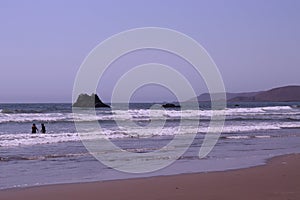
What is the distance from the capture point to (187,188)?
9562 mm

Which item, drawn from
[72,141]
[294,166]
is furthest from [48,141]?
[294,166]

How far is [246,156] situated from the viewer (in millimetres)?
15469

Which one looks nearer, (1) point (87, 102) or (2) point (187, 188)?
(2) point (187, 188)

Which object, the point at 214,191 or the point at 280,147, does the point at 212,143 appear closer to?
the point at 280,147

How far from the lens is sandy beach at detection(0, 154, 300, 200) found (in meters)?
8.76

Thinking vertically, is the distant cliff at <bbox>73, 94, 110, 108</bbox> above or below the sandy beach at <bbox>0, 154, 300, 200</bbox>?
above

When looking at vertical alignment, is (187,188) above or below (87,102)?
below

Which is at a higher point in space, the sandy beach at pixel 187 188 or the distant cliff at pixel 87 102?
the distant cliff at pixel 87 102

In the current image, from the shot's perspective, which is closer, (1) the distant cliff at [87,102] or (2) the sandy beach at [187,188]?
(2) the sandy beach at [187,188]

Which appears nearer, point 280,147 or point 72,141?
point 280,147

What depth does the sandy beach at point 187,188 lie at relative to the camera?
8.76 metres

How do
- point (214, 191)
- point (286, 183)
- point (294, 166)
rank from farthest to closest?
1. point (294, 166)
2. point (286, 183)
3. point (214, 191)

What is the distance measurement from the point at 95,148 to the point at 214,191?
994 centimetres

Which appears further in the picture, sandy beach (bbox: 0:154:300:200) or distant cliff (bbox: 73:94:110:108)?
distant cliff (bbox: 73:94:110:108)
